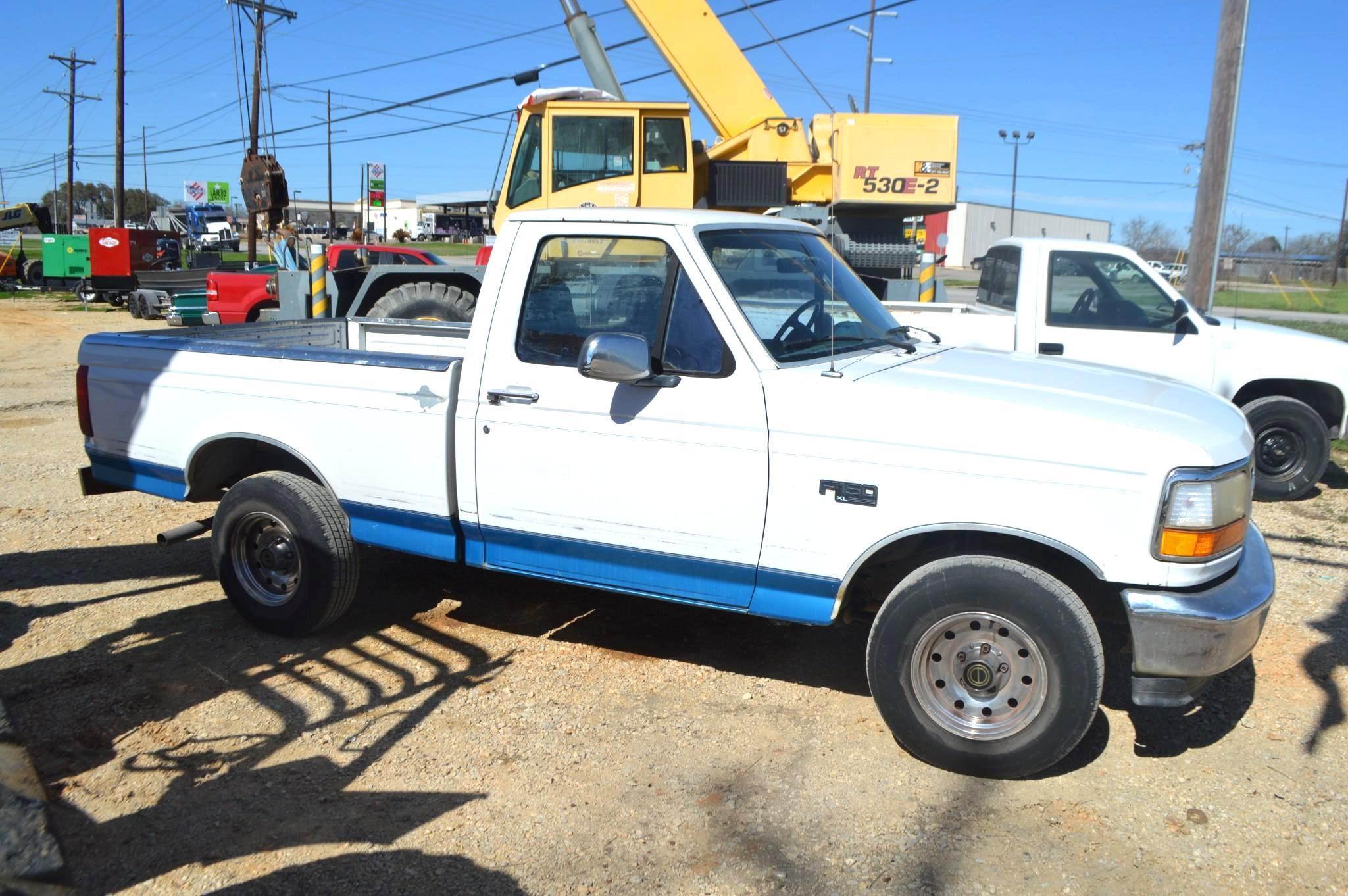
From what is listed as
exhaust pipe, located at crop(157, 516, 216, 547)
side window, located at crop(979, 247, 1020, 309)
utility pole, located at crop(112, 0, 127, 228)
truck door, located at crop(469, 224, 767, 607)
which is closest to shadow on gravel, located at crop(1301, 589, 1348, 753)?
truck door, located at crop(469, 224, 767, 607)

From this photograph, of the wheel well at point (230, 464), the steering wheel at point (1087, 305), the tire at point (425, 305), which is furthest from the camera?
the tire at point (425, 305)

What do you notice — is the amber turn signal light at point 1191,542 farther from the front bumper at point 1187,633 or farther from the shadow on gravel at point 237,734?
the shadow on gravel at point 237,734

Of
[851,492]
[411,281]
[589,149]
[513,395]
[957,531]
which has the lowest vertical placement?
[957,531]

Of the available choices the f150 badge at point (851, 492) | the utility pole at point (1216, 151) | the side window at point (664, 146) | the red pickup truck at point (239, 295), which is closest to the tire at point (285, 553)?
the f150 badge at point (851, 492)

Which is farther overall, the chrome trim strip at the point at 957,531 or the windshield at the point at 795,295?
the windshield at the point at 795,295

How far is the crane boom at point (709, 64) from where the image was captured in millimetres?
12852

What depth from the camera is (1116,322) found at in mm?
7824

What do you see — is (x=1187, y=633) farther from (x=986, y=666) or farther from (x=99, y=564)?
(x=99, y=564)

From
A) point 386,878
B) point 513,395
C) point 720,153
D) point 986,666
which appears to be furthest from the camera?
point 720,153

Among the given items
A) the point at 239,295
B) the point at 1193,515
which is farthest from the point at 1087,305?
the point at 239,295

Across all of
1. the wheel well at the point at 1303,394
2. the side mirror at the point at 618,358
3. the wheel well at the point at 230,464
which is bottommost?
the wheel well at the point at 230,464

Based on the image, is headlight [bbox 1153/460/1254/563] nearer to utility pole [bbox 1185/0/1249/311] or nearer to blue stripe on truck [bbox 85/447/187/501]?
blue stripe on truck [bbox 85/447/187/501]

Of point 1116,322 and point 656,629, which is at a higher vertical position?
point 1116,322

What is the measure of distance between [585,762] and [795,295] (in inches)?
85.4
